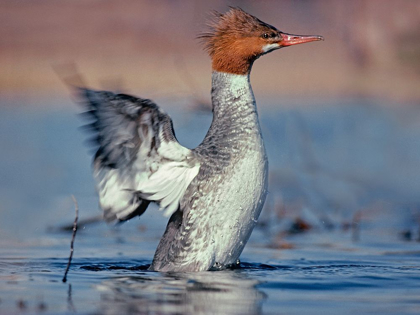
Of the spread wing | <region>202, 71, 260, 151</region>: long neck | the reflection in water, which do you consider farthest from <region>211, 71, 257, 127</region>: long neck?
the reflection in water

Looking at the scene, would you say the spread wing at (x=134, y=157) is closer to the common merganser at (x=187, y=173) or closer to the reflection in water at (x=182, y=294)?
the common merganser at (x=187, y=173)

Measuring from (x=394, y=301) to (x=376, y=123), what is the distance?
720cm

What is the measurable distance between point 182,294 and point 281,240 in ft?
8.11

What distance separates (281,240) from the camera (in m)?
7.25

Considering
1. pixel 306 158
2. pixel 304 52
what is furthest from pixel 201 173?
pixel 304 52

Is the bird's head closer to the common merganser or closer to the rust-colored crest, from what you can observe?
the rust-colored crest

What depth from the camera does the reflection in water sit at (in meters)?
4.50

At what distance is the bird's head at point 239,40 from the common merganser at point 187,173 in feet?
0.36

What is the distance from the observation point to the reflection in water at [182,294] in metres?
4.50

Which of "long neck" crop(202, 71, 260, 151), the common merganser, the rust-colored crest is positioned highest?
the rust-colored crest

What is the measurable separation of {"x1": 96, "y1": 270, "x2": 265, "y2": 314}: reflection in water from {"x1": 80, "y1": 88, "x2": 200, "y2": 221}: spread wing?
1.60 feet

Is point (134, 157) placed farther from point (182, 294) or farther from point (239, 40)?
point (239, 40)

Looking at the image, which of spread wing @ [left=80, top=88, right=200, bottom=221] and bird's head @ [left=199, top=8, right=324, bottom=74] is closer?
spread wing @ [left=80, top=88, right=200, bottom=221]

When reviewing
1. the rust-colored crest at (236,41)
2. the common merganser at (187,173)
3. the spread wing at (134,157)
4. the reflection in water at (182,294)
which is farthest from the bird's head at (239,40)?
the reflection in water at (182,294)
